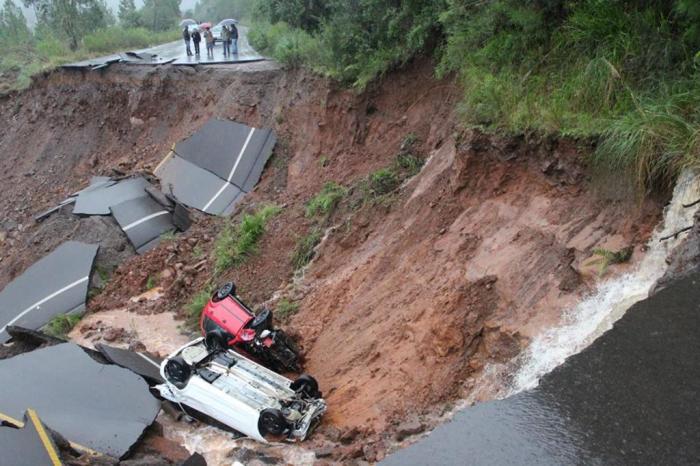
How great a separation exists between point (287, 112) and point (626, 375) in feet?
41.5

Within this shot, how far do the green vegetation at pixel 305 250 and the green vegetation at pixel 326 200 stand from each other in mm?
490

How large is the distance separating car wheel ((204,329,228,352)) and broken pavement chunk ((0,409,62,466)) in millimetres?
2197

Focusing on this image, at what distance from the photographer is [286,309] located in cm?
984

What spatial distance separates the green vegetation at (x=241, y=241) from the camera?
11961 mm

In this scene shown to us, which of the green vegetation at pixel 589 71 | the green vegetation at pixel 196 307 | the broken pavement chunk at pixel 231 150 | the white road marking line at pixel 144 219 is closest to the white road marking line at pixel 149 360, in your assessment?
the green vegetation at pixel 196 307

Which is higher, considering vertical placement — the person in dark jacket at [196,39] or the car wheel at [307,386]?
the person in dark jacket at [196,39]

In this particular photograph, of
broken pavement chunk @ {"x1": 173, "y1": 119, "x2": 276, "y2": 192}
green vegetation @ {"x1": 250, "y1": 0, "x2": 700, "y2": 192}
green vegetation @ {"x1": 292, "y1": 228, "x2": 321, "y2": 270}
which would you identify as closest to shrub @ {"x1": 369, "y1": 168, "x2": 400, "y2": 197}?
green vegetation @ {"x1": 292, "y1": 228, "x2": 321, "y2": 270}

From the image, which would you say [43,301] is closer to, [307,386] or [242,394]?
[242,394]

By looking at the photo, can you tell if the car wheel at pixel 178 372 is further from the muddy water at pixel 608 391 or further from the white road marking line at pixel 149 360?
the muddy water at pixel 608 391

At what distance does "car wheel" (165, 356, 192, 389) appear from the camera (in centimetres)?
769

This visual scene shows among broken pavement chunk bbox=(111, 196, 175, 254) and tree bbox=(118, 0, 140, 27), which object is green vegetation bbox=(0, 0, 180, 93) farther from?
broken pavement chunk bbox=(111, 196, 175, 254)

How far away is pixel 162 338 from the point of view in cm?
1102

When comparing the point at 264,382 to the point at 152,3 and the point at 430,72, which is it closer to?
the point at 430,72

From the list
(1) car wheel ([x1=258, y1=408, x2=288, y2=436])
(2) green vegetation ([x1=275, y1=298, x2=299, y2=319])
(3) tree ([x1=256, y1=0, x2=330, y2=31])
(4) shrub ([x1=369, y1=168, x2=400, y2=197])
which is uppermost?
(3) tree ([x1=256, y1=0, x2=330, y2=31])
